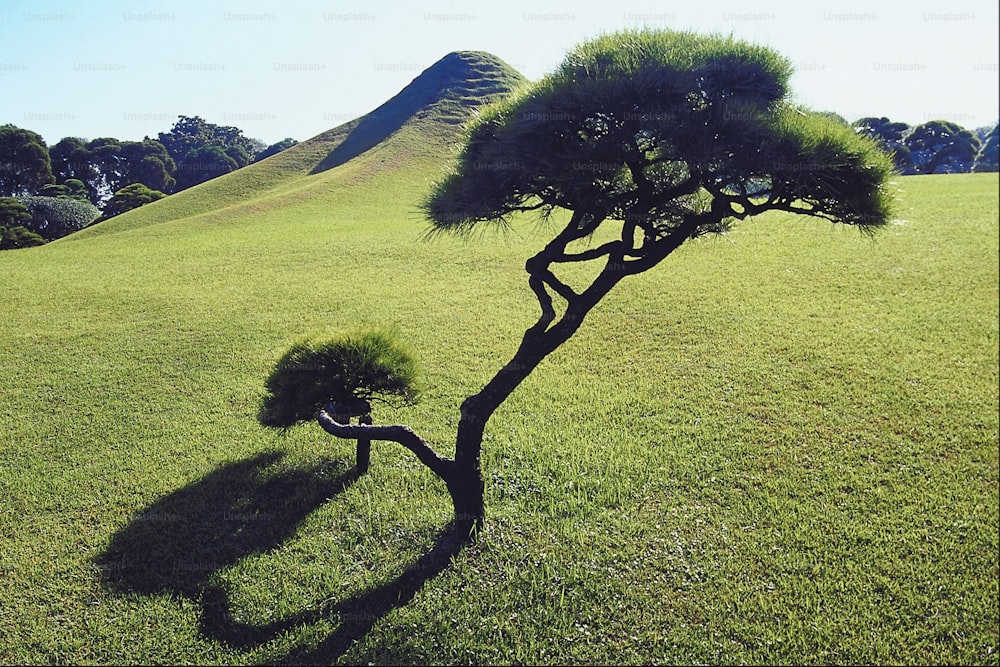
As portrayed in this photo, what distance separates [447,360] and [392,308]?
13.7ft

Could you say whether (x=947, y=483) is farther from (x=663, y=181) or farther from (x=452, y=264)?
(x=452, y=264)

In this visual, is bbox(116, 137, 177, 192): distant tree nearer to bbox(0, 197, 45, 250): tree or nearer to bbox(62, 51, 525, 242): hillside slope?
bbox(62, 51, 525, 242): hillside slope

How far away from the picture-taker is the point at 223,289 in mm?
16906

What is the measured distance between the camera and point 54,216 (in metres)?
32.8

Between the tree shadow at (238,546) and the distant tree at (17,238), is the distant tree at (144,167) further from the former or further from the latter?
the tree shadow at (238,546)

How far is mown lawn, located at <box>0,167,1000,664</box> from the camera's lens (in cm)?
486

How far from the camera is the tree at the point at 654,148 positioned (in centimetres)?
448

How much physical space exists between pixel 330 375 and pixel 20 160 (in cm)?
3916

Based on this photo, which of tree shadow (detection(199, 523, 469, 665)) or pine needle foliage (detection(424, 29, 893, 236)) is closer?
pine needle foliage (detection(424, 29, 893, 236))

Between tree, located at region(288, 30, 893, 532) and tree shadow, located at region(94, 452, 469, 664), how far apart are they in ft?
8.71

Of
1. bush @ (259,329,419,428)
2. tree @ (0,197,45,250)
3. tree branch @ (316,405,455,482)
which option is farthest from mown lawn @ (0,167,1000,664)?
tree @ (0,197,45,250)

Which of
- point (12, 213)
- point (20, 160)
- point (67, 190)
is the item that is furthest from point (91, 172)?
point (12, 213)

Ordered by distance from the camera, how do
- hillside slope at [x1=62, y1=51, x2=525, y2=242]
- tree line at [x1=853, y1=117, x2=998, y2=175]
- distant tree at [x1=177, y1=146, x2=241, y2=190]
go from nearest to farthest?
hillside slope at [x1=62, y1=51, x2=525, y2=242] < tree line at [x1=853, y1=117, x2=998, y2=175] < distant tree at [x1=177, y1=146, x2=241, y2=190]

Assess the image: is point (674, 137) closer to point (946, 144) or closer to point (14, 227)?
point (14, 227)
